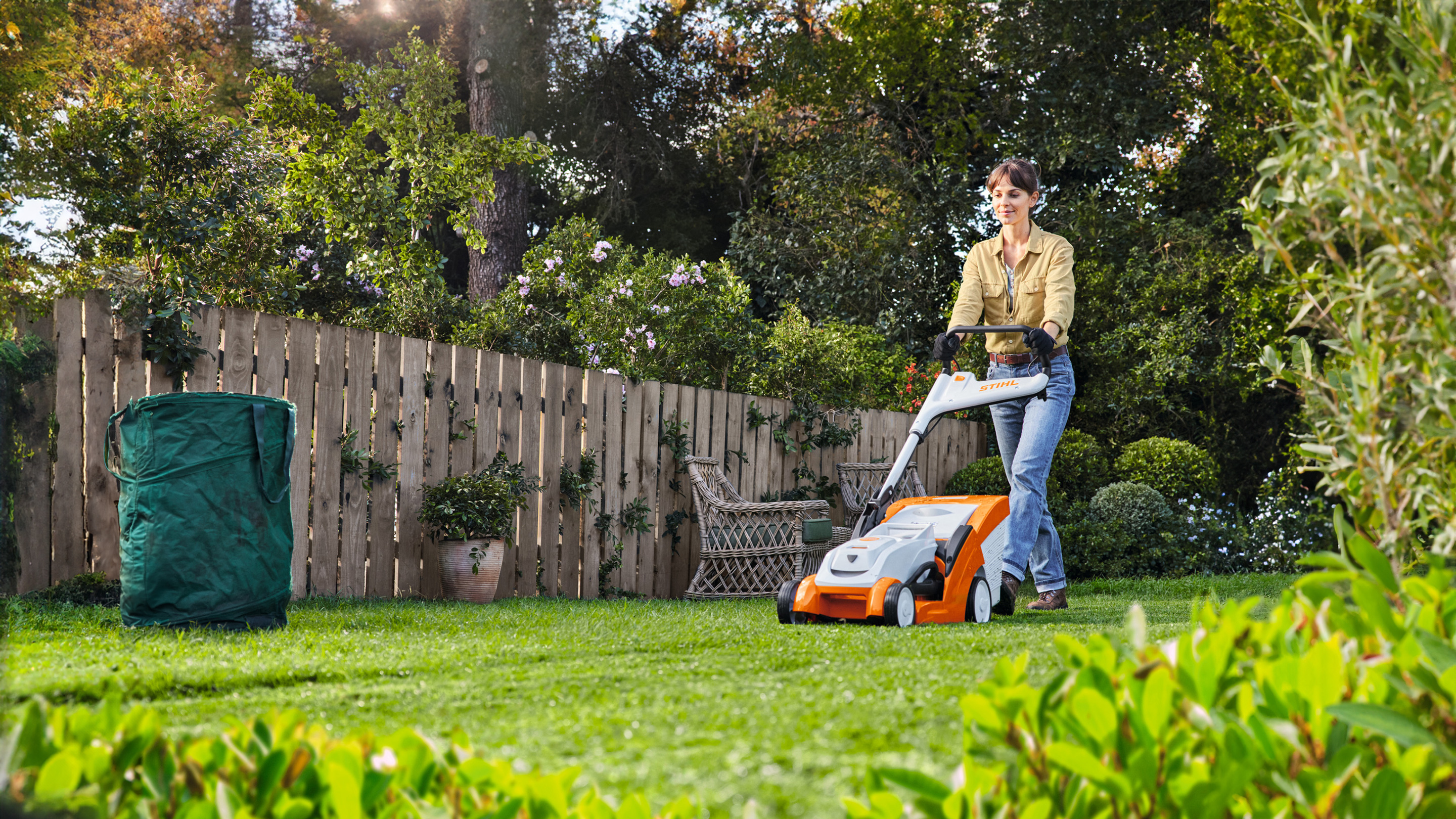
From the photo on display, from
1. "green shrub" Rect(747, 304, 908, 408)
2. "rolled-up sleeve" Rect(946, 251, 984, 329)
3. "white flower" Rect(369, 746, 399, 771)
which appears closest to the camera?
"white flower" Rect(369, 746, 399, 771)

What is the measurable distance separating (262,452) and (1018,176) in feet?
10.6

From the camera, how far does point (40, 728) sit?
938 millimetres

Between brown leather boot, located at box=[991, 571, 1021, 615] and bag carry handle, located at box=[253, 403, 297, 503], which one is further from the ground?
bag carry handle, located at box=[253, 403, 297, 503]

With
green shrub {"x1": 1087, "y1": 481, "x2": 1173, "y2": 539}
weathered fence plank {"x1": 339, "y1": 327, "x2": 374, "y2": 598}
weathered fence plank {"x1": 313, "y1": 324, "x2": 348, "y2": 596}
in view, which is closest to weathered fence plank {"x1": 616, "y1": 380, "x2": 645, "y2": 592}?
weathered fence plank {"x1": 339, "y1": 327, "x2": 374, "y2": 598}

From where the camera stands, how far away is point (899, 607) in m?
3.44

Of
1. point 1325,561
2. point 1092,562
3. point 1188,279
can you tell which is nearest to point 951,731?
point 1325,561

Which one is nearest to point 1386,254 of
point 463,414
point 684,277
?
point 463,414

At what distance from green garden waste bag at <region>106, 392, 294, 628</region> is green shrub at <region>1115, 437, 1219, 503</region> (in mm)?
6878

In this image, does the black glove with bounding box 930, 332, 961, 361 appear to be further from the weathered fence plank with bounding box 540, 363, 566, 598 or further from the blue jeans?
the weathered fence plank with bounding box 540, 363, 566, 598

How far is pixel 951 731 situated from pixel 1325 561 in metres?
0.52

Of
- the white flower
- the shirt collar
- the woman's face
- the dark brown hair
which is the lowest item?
the white flower

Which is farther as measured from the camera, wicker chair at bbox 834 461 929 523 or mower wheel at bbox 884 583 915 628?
wicker chair at bbox 834 461 929 523

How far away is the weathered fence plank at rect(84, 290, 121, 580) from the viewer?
3.89 m

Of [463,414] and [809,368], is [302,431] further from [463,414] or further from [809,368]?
[809,368]
